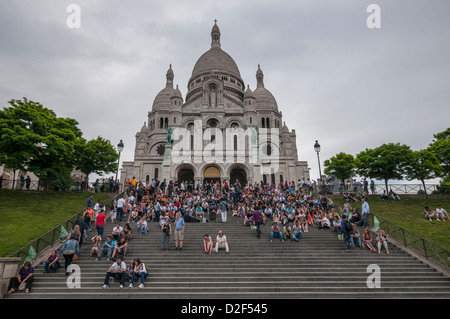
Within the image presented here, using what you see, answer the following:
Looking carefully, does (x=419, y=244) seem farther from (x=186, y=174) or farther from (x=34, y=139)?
(x=186, y=174)

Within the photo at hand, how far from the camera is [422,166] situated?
2366 cm

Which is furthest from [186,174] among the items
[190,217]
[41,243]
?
[41,243]

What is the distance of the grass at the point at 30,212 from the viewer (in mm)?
12258

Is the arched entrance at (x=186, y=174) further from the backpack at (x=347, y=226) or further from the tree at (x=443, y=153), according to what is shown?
the tree at (x=443, y=153)

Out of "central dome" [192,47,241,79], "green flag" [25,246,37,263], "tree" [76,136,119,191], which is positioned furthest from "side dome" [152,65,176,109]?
"green flag" [25,246,37,263]

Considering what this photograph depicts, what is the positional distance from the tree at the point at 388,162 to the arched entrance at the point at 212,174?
648 inches

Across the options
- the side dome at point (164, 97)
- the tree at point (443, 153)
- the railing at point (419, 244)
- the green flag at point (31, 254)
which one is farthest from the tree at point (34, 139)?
the tree at point (443, 153)

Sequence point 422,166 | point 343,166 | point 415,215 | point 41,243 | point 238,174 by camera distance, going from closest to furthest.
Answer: point 41,243
point 415,215
point 422,166
point 343,166
point 238,174

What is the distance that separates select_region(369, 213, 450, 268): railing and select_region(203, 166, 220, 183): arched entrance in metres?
20.8

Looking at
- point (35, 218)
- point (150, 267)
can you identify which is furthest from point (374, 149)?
point (35, 218)

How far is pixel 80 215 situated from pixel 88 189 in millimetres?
14007

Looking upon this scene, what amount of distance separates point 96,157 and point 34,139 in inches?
349
